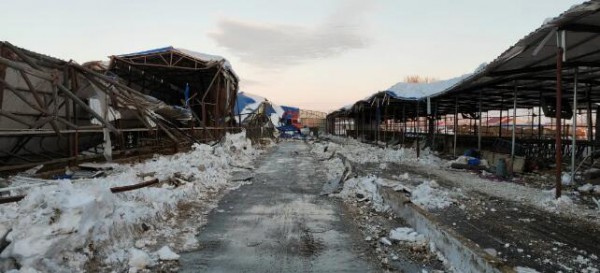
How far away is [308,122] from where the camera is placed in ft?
277

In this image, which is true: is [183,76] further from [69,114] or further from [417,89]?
[69,114]

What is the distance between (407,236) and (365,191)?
12.7ft

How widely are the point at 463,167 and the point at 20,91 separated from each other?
1306 cm

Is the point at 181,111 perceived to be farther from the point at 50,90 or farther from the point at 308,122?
the point at 308,122

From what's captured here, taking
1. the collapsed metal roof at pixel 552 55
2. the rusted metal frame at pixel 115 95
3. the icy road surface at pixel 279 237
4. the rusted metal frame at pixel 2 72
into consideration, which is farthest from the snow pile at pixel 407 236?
the rusted metal frame at pixel 115 95

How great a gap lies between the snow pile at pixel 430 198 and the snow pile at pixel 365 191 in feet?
2.22

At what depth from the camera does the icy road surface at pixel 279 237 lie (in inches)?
207

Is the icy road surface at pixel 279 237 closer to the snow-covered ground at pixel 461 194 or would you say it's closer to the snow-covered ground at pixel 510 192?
the snow-covered ground at pixel 461 194

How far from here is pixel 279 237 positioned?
6.50 m

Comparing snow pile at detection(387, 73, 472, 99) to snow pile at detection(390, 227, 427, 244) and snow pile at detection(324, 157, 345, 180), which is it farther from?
snow pile at detection(390, 227, 427, 244)

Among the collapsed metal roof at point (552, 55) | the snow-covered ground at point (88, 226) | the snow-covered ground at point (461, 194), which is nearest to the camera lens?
the snow-covered ground at point (88, 226)

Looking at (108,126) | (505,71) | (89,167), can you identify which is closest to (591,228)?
(505,71)

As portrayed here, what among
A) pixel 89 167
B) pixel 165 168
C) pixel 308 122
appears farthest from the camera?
pixel 308 122

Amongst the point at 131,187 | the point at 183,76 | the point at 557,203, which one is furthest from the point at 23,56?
the point at 183,76
